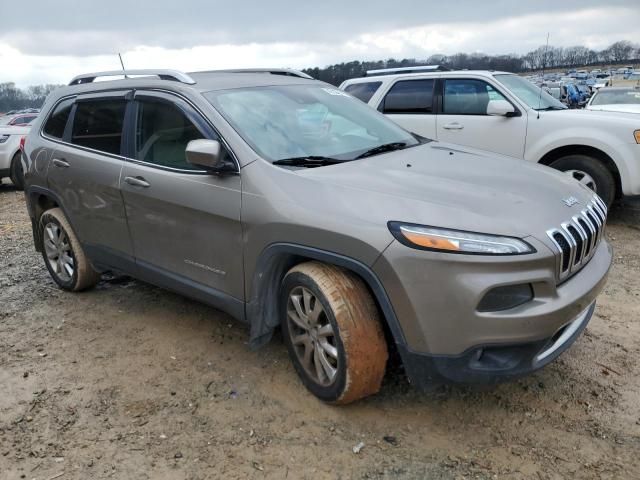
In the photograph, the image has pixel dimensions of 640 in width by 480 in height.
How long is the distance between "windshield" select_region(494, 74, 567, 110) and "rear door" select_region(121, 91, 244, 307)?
189 inches

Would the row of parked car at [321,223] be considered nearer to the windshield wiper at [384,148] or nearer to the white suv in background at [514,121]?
the windshield wiper at [384,148]

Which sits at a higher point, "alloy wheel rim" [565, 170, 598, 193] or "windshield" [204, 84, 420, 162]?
"windshield" [204, 84, 420, 162]

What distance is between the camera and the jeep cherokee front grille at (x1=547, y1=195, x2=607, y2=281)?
8.47ft

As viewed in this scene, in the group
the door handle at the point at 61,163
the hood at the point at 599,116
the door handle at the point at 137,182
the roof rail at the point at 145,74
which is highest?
the roof rail at the point at 145,74

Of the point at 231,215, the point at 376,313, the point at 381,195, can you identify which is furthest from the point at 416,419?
the point at 231,215

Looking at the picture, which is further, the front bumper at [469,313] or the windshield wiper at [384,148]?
the windshield wiper at [384,148]

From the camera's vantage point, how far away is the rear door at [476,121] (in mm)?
6762

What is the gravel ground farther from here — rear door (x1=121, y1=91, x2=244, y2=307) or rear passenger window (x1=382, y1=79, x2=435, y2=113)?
rear passenger window (x1=382, y1=79, x2=435, y2=113)

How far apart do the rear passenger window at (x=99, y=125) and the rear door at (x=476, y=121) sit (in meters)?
4.48

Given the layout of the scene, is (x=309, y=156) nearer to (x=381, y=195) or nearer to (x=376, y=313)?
(x=381, y=195)

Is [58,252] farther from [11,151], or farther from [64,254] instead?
[11,151]

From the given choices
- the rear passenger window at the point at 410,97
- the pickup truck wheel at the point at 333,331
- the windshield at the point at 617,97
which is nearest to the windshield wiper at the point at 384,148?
the pickup truck wheel at the point at 333,331

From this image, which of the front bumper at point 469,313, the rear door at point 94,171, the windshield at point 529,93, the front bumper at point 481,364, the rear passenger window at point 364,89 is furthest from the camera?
the rear passenger window at point 364,89

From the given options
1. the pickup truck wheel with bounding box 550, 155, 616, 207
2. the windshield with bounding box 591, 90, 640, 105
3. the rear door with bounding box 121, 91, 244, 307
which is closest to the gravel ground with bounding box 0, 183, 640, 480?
the rear door with bounding box 121, 91, 244, 307
